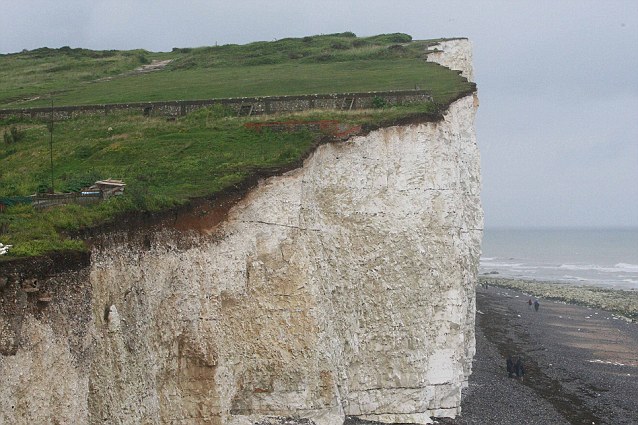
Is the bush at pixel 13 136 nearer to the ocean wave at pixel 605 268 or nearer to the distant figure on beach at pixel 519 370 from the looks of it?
the distant figure on beach at pixel 519 370

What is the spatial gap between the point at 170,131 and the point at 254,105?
457cm

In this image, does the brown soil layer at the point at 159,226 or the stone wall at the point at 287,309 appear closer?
the brown soil layer at the point at 159,226

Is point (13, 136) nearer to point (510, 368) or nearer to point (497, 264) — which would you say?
point (510, 368)

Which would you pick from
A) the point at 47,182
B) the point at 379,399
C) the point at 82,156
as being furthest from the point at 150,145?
the point at 379,399

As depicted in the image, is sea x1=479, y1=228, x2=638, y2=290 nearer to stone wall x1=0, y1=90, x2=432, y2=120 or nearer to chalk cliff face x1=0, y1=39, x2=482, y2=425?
stone wall x1=0, y1=90, x2=432, y2=120

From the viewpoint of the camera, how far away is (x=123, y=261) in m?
16.8

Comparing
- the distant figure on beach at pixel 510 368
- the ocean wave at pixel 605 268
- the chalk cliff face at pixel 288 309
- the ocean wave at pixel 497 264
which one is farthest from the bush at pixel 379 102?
the ocean wave at pixel 497 264

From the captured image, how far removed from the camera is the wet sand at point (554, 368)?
109 ft

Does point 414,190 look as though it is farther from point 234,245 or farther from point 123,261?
point 123,261

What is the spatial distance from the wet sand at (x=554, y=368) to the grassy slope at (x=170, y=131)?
1251 centimetres

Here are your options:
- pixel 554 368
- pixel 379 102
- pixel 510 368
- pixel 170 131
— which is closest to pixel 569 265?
pixel 554 368

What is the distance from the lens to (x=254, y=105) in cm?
3478

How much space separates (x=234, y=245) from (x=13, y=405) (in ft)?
32.0

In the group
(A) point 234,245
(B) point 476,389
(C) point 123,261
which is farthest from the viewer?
(B) point 476,389
